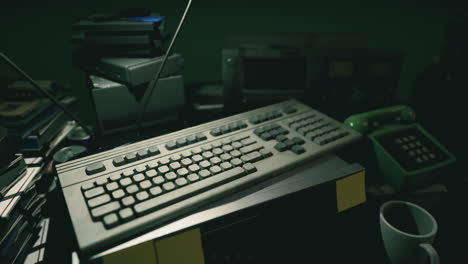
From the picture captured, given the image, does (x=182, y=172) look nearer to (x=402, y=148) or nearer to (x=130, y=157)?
(x=130, y=157)

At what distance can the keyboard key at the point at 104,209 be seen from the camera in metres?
0.50

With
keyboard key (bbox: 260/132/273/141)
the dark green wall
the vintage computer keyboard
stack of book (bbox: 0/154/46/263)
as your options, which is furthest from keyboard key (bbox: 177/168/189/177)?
the dark green wall

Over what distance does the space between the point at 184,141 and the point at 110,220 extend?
24 cm

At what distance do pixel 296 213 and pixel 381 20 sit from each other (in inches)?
38.0

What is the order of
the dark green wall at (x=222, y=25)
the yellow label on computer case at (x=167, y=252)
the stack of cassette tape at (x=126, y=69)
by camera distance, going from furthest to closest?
the dark green wall at (x=222, y=25), the stack of cassette tape at (x=126, y=69), the yellow label on computer case at (x=167, y=252)

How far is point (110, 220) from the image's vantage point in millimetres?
493

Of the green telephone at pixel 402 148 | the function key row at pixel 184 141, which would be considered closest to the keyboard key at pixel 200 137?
the function key row at pixel 184 141

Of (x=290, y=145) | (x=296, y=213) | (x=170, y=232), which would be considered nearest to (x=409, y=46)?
(x=290, y=145)

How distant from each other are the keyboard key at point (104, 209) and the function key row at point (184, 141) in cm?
18

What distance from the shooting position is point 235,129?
758 mm

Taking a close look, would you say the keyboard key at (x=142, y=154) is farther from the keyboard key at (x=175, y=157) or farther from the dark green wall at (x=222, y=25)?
the dark green wall at (x=222, y=25)

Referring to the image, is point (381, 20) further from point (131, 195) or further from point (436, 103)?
point (131, 195)

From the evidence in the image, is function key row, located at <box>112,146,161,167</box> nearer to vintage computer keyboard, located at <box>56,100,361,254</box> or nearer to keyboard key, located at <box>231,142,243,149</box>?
vintage computer keyboard, located at <box>56,100,361,254</box>

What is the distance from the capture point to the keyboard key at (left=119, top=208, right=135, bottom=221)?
50 cm
